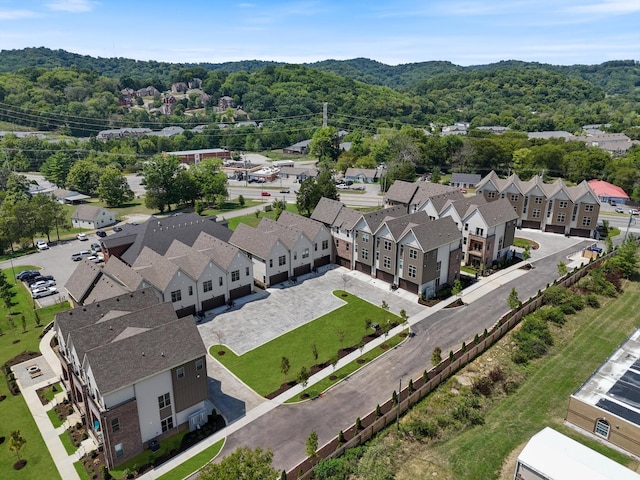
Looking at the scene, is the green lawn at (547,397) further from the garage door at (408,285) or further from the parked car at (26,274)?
the parked car at (26,274)

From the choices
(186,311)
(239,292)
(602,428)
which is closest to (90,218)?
(239,292)

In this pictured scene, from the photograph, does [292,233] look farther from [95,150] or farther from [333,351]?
[95,150]

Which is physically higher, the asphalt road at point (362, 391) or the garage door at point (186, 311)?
the garage door at point (186, 311)

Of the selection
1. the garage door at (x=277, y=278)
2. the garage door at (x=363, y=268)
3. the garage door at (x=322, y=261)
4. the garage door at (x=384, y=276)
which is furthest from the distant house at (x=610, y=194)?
the garage door at (x=277, y=278)

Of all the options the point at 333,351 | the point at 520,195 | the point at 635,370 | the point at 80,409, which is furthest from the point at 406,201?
the point at 80,409

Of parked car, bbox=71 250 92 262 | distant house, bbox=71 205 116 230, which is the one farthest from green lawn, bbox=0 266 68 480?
distant house, bbox=71 205 116 230

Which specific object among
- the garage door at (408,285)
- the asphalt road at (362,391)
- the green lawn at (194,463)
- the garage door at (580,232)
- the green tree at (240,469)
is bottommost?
the green lawn at (194,463)
